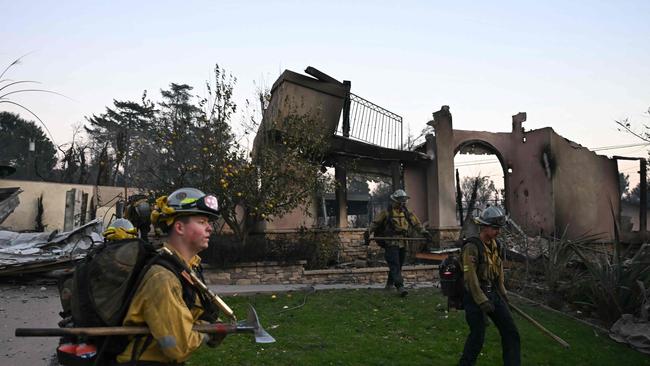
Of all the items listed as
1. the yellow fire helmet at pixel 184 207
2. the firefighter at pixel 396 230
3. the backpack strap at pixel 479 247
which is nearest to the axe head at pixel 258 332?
the yellow fire helmet at pixel 184 207

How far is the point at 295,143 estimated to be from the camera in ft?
43.4

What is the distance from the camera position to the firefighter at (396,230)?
32.9 ft

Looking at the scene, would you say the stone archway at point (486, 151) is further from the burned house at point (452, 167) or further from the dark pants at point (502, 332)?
the dark pants at point (502, 332)

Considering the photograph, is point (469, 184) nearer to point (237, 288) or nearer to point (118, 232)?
point (237, 288)

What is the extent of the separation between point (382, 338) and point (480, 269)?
2.25 m

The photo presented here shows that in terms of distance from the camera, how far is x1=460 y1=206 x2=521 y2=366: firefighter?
5.16 meters

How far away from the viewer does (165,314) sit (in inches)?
86.5

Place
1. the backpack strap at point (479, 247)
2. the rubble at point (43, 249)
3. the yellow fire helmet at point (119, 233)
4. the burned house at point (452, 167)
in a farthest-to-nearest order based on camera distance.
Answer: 1. the burned house at point (452, 167)
2. the rubble at point (43, 249)
3. the backpack strap at point (479, 247)
4. the yellow fire helmet at point (119, 233)

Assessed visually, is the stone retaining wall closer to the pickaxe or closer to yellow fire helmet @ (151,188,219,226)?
yellow fire helmet @ (151,188,219,226)

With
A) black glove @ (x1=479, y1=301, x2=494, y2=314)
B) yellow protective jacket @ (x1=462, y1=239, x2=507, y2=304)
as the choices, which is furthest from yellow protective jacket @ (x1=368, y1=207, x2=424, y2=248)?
black glove @ (x1=479, y1=301, x2=494, y2=314)

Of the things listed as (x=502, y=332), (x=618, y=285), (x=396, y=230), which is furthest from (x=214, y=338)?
(x=618, y=285)

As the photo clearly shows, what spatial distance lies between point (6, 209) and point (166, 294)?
49.2 feet

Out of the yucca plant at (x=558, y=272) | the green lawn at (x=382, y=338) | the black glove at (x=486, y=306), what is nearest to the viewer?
the black glove at (x=486, y=306)

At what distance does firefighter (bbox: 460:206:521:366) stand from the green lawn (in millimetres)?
944
